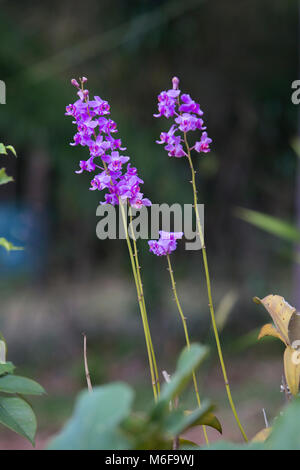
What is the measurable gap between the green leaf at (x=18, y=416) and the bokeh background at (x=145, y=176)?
4.49 m

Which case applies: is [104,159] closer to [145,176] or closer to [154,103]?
[145,176]

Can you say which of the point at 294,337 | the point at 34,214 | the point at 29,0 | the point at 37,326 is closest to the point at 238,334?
the point at 37,326

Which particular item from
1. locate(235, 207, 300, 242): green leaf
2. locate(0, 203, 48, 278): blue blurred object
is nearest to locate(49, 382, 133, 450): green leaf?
locate(235, 207, 300, 242): green leaf

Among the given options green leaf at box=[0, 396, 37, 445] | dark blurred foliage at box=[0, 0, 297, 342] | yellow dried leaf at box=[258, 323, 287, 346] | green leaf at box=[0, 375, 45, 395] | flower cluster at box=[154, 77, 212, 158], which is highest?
dark blurred foliage at box=[0, 0, 297, 342]

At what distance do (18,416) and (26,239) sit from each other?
Result: 5.99m

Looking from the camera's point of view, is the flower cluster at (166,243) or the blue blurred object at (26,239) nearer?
the flower cluster at (166,243)

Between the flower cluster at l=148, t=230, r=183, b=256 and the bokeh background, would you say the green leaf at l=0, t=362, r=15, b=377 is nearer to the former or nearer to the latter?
the flower cluster at l=148, t=230, r=183, b=256

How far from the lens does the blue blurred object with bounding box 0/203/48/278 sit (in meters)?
6.60

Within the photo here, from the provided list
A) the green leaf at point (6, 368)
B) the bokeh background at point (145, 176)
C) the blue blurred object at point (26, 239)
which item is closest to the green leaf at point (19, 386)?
the green leaf at point (6, 368)

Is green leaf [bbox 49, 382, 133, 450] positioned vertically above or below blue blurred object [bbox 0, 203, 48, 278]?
below

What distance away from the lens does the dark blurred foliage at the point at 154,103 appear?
540 centimetres

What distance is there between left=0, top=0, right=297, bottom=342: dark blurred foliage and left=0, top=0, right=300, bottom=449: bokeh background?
0.02m

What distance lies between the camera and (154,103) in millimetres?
6309

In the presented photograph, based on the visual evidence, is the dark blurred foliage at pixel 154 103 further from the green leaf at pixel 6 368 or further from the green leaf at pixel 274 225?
the green leaf at pixel 6 368
